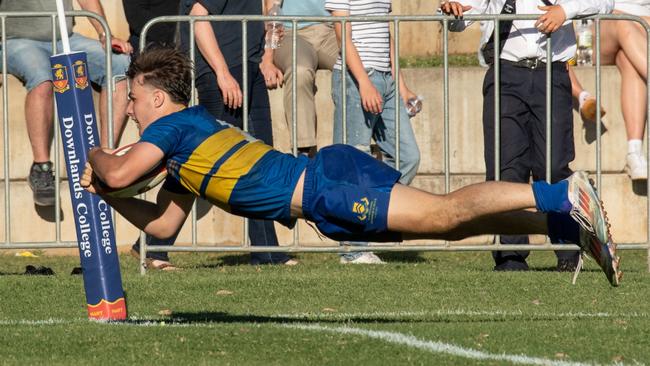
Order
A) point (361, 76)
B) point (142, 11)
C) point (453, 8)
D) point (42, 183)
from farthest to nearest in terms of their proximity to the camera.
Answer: point (142, 11) < point (42, 183) < point (361, 76) < point (453, 8)

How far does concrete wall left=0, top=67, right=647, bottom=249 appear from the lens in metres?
13.3

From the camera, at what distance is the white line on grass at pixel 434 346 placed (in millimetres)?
7094

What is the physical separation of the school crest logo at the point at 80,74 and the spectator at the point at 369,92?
3.67 meters

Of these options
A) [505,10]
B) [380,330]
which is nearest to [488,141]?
[505,10]

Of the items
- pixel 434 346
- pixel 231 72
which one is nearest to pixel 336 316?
pixel 434 346

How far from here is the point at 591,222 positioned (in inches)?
319

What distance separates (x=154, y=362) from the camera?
710 centimetres

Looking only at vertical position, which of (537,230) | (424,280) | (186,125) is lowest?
(424,280)

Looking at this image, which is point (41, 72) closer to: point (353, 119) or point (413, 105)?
point (353, 119)

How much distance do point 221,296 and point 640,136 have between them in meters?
4.91

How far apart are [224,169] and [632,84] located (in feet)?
20.1

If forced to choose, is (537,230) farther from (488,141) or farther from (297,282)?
(488,141)

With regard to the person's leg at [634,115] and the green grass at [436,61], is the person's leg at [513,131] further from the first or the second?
the green grass at [436,61]

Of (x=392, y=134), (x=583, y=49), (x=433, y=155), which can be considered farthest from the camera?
(x=583, y=49)
